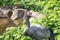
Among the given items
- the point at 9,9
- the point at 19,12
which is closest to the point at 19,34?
the point at 19,12

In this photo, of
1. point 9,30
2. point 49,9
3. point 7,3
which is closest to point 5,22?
point 9,30

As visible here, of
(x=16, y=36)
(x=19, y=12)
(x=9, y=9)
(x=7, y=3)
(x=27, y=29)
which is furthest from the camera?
(x=7, y=3)

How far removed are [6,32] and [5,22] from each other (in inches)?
33.8

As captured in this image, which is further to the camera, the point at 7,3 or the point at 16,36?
the point at 7,3

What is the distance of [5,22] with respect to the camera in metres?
8.17

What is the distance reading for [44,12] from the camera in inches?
340

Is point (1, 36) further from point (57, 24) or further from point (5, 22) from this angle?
point (57, 24)

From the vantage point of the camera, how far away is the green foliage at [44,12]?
283 inches

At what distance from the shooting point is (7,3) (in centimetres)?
1033

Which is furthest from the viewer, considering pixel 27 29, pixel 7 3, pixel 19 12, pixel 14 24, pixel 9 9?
pixel 7 3

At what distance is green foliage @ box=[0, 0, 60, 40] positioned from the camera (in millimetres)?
7188

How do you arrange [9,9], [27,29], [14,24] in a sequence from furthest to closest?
[9,9], [14,24], [27,29]

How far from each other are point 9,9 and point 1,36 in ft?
7.45

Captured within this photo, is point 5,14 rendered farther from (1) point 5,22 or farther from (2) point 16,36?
(2) point 16,36
